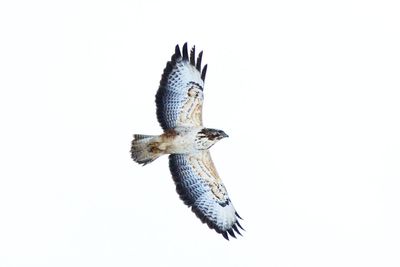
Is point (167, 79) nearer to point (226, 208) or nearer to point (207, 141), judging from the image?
point (207, 141)

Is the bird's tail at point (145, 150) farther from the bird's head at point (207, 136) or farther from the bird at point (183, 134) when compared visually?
the bird's head at point (207, 136)

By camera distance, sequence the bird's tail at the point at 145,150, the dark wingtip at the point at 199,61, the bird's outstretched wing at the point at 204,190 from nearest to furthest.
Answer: the bird's tail at the point at 145,150 → the dark wingtip at the point at 199,61 → the bird's outstretched wing at the point at 204,190

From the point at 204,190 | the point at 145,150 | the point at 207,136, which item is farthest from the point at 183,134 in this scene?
the point at 204,190

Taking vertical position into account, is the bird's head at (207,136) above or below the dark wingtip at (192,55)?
below

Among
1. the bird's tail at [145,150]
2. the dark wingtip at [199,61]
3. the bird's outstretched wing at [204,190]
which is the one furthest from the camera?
the bird's outstretched wing at [204,190]

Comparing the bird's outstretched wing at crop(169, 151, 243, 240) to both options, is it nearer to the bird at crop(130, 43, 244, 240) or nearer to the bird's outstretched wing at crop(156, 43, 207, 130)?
the bird at crop(130, 43, 244, 240)

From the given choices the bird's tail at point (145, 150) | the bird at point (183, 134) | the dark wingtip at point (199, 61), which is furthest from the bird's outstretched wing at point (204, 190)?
the dark wingtip at point (199, 61)

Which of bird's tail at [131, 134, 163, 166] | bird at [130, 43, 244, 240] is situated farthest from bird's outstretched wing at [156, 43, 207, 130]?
bird's tail at [131, 134, 163, 166]

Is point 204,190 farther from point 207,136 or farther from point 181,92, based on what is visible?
point 181,92
